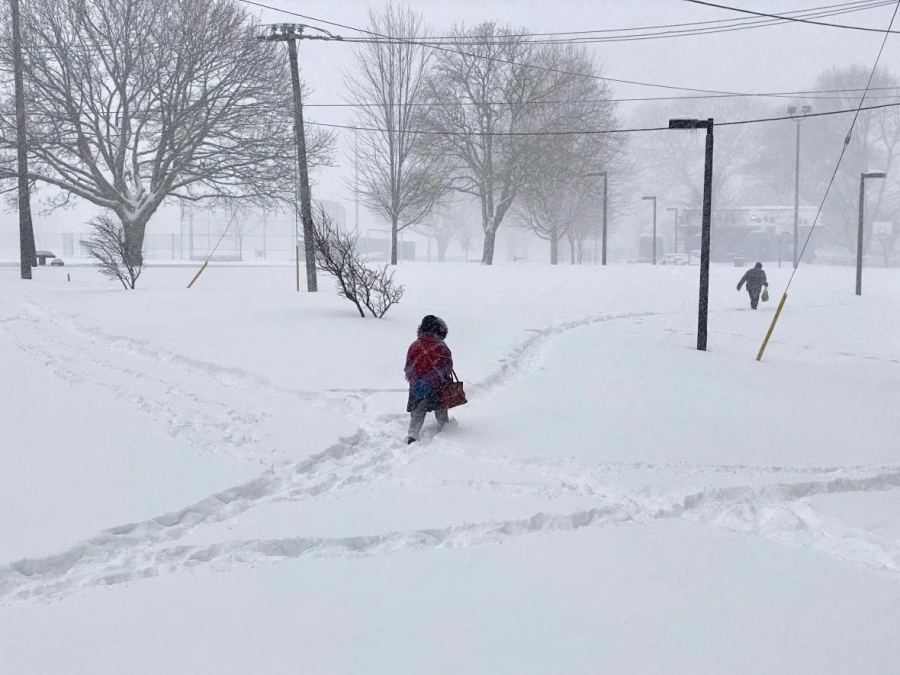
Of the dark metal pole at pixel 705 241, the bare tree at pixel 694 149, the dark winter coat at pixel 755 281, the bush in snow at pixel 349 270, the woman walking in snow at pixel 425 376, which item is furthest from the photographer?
the bare tree at pixel 694 149

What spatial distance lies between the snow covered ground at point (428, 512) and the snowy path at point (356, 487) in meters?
0.03

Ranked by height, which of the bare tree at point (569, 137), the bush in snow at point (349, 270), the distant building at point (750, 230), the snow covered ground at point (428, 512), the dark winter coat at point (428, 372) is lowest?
the snow covered ground at point (428, 512)

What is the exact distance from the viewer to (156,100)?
24.8m

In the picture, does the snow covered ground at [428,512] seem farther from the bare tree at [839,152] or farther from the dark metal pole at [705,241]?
the bare tree at [839,152]

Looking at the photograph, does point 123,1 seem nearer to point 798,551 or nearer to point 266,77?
point 266,77

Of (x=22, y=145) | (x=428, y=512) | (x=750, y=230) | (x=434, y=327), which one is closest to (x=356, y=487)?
(x=428, y=512)

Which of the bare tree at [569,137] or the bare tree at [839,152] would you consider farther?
the bare tree at [839,152]

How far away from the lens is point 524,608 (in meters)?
4.43

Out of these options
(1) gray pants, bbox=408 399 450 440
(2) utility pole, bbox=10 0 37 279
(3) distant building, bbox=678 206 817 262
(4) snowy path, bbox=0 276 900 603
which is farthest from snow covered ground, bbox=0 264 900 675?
(3) distant building, bbox=678 206 817 262

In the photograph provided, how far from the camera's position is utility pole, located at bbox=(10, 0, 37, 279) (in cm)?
2216

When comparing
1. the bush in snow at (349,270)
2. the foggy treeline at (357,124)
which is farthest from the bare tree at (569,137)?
the bush in snow at (349,270)

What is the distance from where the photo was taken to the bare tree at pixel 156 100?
23.6 meters

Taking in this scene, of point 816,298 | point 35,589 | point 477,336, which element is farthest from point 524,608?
point 816,298

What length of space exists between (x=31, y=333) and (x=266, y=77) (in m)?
13.9
